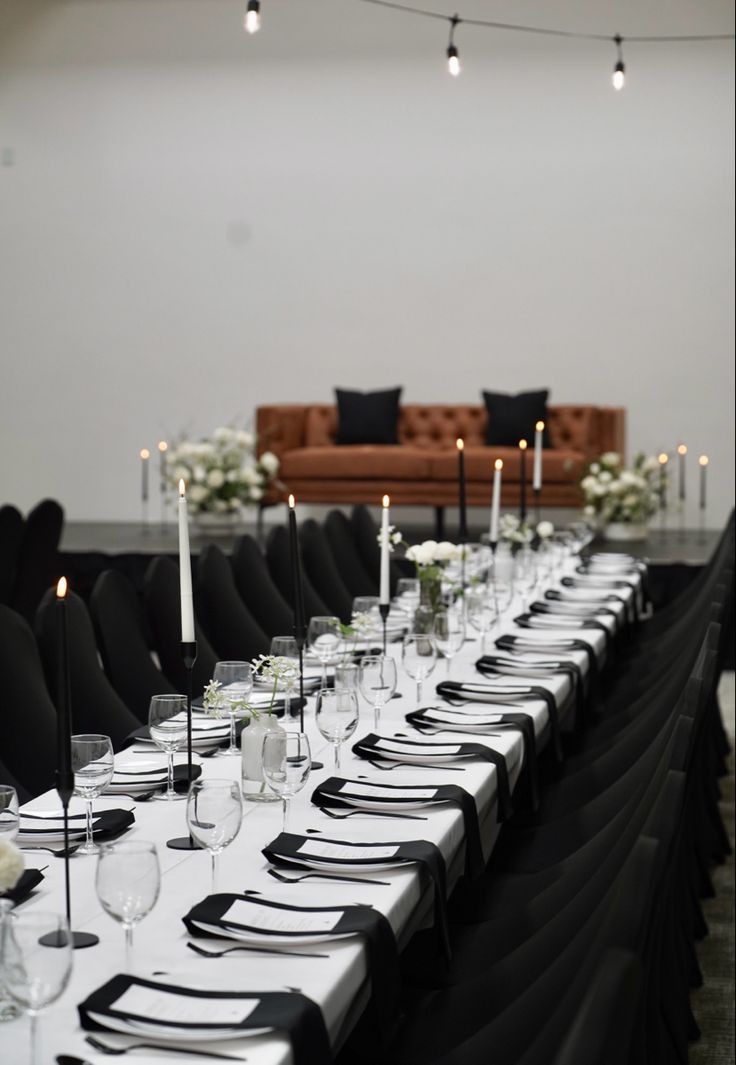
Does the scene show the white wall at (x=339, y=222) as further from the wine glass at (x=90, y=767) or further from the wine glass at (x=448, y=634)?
the wine glass at (x=90, y=767)

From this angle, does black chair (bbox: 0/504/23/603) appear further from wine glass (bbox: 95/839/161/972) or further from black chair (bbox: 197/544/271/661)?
wine glass (bbox: 95/839/161/972)

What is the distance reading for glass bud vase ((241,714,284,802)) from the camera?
2229 millimetres

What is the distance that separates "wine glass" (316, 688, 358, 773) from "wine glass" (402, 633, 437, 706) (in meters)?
0.63

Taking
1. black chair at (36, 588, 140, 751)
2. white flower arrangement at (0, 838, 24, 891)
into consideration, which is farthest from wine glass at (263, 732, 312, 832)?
black chair at (36, 588, 140, 751)

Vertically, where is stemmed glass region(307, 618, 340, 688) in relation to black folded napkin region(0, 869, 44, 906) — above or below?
above

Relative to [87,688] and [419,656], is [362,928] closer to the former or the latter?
[419,656]

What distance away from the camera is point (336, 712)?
240 centimetres

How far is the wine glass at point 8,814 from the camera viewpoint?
1899 mm

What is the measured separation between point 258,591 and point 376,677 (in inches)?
88.3

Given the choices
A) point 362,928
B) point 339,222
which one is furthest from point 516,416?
point 362,928

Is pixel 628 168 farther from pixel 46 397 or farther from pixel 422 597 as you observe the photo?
pixel 422 597

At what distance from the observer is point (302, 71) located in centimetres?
1188

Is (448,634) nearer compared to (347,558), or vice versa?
(448,634)

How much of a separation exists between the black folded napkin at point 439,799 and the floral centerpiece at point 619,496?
7.50 meters
